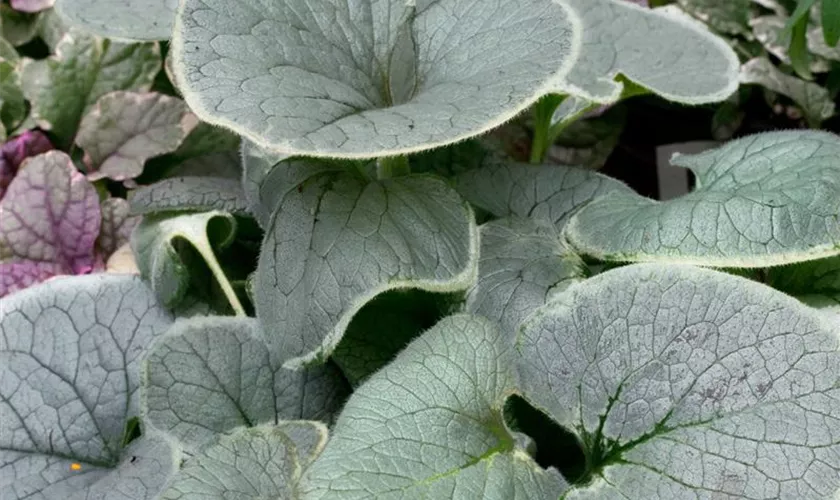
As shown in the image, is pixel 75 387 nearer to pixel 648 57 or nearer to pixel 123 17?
pixel 123 17

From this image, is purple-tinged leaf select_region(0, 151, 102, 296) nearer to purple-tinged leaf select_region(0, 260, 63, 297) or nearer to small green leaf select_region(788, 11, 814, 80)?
purple-tinged leaf select_region(0, 260, 63, 297)

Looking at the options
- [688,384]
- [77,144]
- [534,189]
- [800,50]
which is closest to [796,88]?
[800,50]

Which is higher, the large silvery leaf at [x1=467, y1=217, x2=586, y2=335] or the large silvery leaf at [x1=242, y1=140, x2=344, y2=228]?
the large silvery leaf at [x1=242, y1=140, x2=344, y2=228]

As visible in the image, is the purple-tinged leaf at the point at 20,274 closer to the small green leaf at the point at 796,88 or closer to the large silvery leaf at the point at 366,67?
the large silvery leaf at the point at 366,67

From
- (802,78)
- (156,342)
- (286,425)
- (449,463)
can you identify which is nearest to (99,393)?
(156,342)

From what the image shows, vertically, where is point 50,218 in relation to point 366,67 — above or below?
below

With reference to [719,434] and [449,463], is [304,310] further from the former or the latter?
[719,434]

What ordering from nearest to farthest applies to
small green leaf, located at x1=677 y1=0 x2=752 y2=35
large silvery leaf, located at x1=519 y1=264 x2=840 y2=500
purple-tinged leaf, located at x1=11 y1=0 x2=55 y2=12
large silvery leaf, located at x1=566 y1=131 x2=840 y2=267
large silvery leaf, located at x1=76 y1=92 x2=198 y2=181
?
large silvery leaf, located at x1=519 y1=264 x2=840 y2=500, large silvery leaf, located at x1=566 y1=131 x2=840 y2=267, large silvery leaf, located at x1=76 y1=92 x2=198 y2=181, purple-tinged leaf, located at x1=11 y1=0 x2=55 y2=12, small green leaf, located at x1=677 y1=0 x2=752 y2=35

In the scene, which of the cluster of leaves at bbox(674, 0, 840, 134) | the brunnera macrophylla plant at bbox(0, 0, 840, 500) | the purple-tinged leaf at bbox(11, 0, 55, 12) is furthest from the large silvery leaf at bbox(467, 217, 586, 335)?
the purple-tinged leaf at bbox(11, 0, 55, 12)
